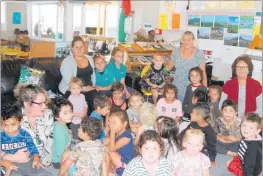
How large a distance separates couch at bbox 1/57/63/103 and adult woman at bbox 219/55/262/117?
2478mm

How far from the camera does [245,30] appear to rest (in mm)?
5992

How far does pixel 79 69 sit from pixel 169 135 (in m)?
1.97

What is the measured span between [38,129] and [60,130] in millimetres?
205

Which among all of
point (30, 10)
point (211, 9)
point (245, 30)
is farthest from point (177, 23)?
point (30, 10)

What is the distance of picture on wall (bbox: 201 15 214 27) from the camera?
657 centimetres

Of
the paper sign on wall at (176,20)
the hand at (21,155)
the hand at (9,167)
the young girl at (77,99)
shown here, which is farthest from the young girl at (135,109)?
the paper sign on wall at (176,20)

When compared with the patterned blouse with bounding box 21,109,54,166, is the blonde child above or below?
above

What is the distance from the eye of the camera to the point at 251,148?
3045mm

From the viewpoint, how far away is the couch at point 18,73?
15.9 ft

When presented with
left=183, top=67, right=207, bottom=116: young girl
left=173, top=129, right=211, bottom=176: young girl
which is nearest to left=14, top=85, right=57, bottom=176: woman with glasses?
left=173, top=129, right=211, bottom=176: young girl

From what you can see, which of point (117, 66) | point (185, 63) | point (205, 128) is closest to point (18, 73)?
point (117, 66)

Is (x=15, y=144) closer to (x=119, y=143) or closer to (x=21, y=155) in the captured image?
(x=21, y=155)

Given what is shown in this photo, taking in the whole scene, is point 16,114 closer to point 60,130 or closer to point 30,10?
point 60,130

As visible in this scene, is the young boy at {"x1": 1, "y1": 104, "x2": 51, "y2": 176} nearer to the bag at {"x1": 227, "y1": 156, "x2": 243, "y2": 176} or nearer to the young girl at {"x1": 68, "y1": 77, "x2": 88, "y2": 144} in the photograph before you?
the young girl at {"x1": 68, "y1": 77, "x2": 88, "y2": 144}
